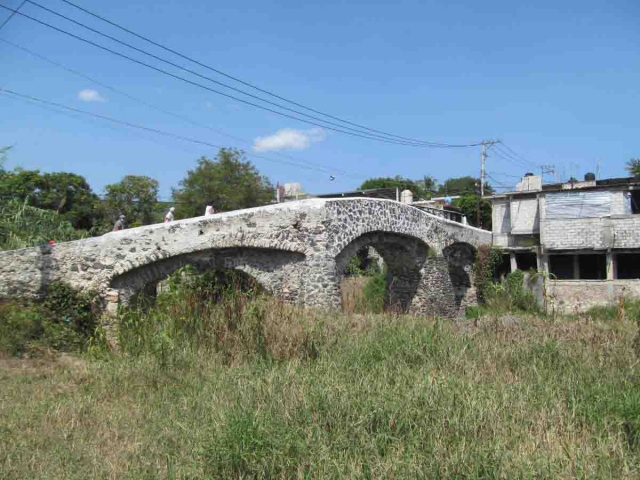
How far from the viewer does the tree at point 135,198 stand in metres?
33.0

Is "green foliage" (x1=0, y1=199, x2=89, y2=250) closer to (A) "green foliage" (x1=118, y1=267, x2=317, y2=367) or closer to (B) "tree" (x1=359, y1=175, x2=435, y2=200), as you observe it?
(A) "green foliage" (x1=118, y1=267, x2=317, y2=367)

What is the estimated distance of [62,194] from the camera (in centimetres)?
2917

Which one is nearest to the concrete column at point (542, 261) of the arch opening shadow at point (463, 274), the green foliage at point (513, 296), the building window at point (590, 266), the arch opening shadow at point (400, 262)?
the green foliage at point (513, 296)

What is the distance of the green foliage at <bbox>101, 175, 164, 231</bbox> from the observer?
3292cm

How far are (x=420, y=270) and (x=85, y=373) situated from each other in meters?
11.4

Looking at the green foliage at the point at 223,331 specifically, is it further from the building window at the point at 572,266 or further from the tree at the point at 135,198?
the tree at the point at 135,198

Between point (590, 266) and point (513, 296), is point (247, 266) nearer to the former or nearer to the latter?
point (513, 296)

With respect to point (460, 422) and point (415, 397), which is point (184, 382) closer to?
point (415, 397)

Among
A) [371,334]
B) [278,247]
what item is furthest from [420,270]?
[371,334]

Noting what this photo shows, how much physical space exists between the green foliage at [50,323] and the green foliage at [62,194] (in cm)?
1885

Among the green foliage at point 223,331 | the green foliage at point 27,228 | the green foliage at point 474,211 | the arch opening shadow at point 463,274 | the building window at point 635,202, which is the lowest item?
the green foliage at point 223,331

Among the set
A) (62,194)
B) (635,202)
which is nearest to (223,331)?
(635,202)

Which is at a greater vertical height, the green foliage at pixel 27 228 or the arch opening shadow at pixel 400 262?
the green foliage at pixel 27 228

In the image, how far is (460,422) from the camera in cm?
393
